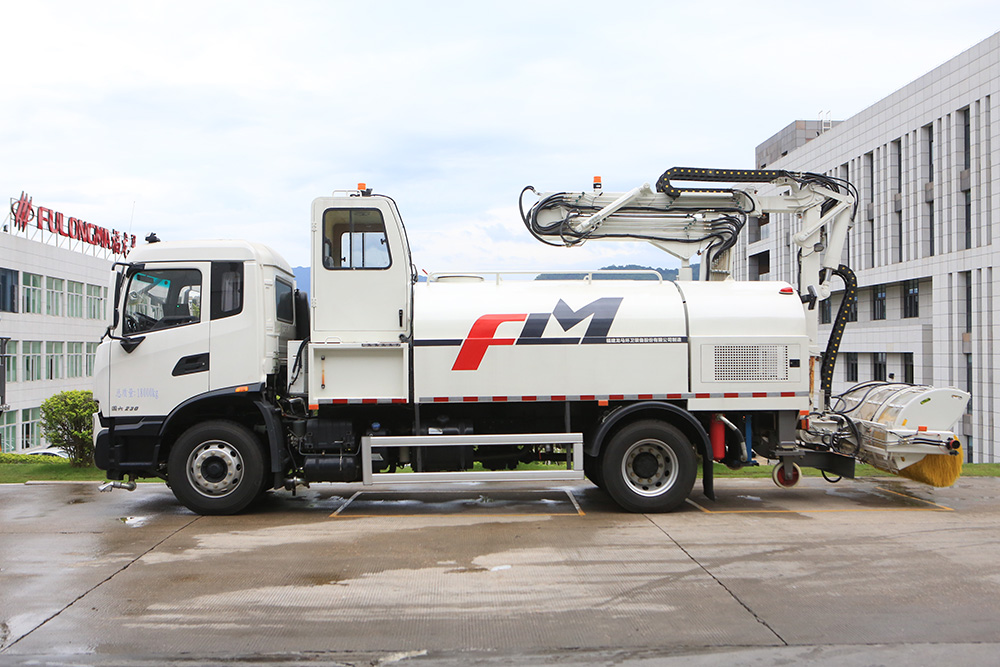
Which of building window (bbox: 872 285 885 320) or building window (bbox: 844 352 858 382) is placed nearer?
building window (bbox: 872 285 885 320)

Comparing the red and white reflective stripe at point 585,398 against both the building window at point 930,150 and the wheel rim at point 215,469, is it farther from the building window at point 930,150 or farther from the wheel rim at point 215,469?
the building window at point 930,150

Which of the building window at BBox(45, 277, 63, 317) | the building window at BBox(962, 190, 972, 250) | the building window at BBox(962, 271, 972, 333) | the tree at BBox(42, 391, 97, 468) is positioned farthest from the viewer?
the building window at BBox(45, 277, 63, 317)

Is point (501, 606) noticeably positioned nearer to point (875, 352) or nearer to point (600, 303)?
point (600, 303)

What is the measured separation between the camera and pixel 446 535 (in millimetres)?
8438

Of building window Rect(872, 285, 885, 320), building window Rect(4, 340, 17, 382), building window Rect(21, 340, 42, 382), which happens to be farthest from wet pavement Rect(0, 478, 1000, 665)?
building window Rect(872, 285, 885, 320)

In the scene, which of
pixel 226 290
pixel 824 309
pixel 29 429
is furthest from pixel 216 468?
pixel 29 429

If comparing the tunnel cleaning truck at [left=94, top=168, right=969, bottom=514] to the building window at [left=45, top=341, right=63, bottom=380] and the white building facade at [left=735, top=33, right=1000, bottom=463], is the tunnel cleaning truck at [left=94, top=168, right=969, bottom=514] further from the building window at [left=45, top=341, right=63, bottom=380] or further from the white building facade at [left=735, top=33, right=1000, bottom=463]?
the building window at [left=45, top=341, right=63, bottom=380]

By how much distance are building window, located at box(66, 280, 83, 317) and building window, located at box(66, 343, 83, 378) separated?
2008mm

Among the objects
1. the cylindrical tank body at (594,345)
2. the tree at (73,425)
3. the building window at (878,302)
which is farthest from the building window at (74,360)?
the building window at (878,302)

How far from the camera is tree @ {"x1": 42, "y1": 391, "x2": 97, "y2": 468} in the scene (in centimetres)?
1431

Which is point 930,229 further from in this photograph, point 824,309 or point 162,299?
point 162,299

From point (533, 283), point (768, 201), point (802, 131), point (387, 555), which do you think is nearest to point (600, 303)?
point (533, 283)

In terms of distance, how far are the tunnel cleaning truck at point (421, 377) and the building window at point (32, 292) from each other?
40.0m

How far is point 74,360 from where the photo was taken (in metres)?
50.2
